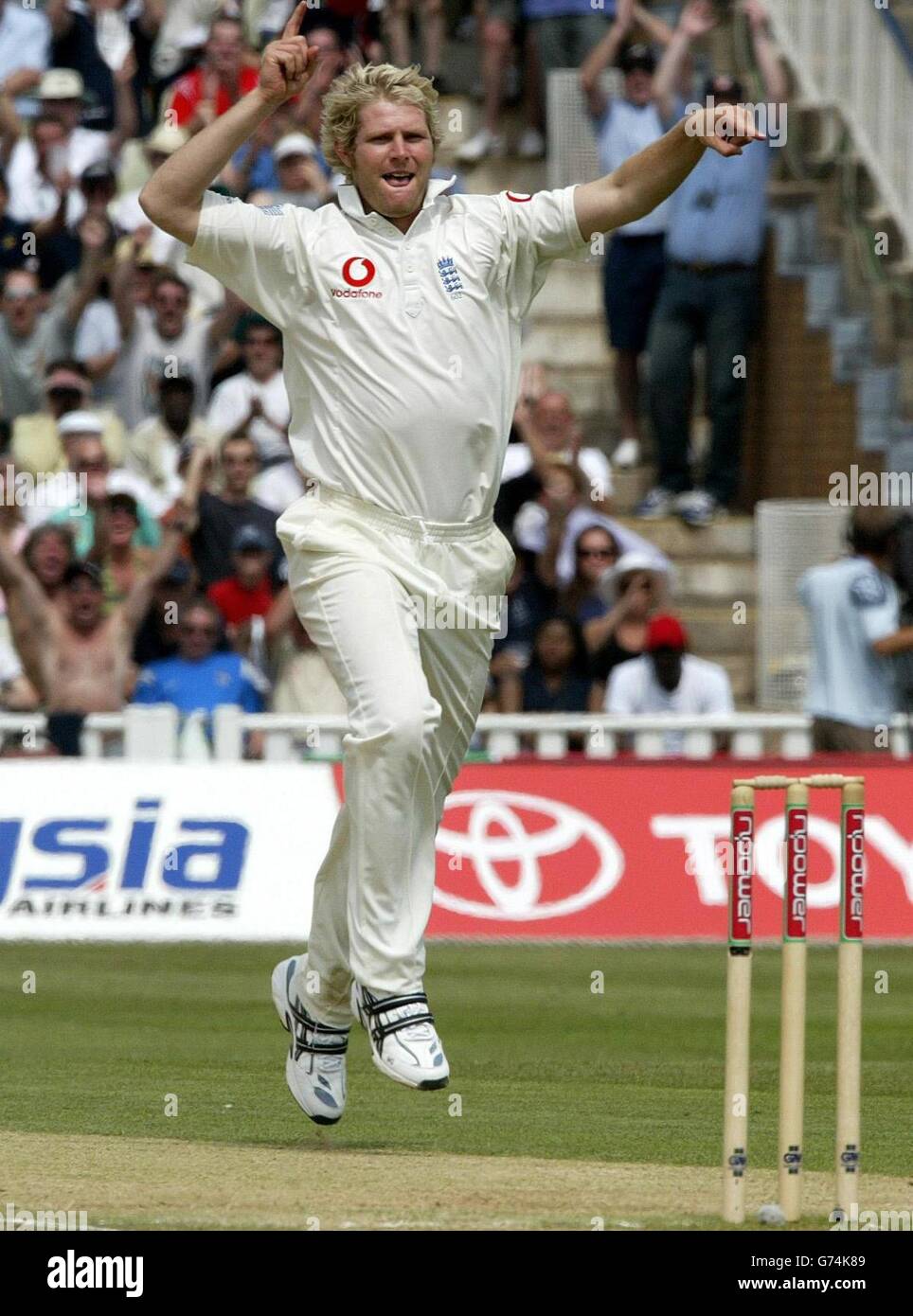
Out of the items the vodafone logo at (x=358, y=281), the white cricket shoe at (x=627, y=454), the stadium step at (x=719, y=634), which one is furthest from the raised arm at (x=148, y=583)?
the vodafone logo at (x=358, y=281)

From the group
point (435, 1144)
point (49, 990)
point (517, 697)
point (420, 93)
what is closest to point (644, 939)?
point (517, 697)

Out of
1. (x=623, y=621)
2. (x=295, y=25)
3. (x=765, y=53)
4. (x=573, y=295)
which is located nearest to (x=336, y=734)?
(x=623, y=621)

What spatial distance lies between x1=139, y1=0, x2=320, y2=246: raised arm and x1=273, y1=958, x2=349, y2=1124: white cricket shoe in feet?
7.12

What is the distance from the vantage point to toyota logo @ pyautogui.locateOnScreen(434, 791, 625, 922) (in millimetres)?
13578

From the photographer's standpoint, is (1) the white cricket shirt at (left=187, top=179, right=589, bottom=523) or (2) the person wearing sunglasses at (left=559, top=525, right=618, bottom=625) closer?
(1) the white cricket shirt at (left=187, top=179, right=589, bottom=523)

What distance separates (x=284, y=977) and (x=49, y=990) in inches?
169

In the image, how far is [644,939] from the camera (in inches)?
533

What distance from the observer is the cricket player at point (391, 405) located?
719 cm

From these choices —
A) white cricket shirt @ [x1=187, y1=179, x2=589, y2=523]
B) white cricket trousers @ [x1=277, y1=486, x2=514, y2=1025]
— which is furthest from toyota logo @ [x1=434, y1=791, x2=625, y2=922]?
white cricket shirt @ [x1=187, y1=179, x2=589, y2=523]

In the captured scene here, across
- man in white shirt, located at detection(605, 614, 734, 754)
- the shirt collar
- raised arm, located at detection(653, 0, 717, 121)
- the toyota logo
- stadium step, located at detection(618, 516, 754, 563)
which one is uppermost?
raised arm, located at detection(653, 0, 717, 121)

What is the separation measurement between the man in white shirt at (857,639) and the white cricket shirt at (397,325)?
22.9ft

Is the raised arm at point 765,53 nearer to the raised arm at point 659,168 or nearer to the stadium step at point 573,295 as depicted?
the stadium step at point 573,295

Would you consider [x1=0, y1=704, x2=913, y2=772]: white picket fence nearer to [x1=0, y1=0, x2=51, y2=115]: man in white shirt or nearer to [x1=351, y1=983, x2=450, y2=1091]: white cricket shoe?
[x1=0, y1=0, x2=51, y2=115]: man in white shirt

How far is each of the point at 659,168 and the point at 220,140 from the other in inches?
45.2
